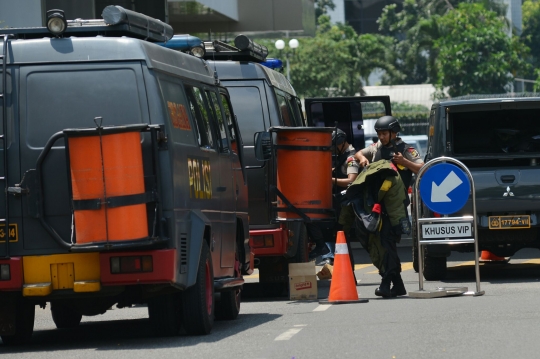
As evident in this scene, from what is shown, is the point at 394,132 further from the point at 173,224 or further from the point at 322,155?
the point at 173,224

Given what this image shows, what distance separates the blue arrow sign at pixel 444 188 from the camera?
1315 cm

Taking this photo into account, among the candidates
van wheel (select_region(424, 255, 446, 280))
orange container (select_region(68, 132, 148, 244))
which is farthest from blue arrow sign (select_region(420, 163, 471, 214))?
orange container (select_region(68, 132, 148, 244))

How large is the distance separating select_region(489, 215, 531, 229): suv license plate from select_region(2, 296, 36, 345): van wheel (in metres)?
6.55

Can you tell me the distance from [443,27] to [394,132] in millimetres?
75900

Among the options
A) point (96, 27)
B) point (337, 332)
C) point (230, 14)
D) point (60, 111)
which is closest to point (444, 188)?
point (337, 332)

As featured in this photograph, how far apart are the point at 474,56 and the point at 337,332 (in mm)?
77590

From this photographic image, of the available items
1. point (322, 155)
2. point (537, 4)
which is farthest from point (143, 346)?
point (537, 4)

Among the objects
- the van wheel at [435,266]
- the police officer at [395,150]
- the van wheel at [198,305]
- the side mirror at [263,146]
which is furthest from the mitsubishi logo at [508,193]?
the van wheel at [198,305]

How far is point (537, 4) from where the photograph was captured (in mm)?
150500

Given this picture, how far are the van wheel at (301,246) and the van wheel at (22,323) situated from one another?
4493 mm

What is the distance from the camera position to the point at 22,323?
34.0 feet

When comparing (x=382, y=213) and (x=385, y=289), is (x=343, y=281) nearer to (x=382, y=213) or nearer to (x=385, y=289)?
(x=385, y=289)

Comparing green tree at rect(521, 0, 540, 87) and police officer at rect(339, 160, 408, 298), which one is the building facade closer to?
police officer at rect(339, 160, 408, 298)

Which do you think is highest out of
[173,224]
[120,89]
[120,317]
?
[120,89]
